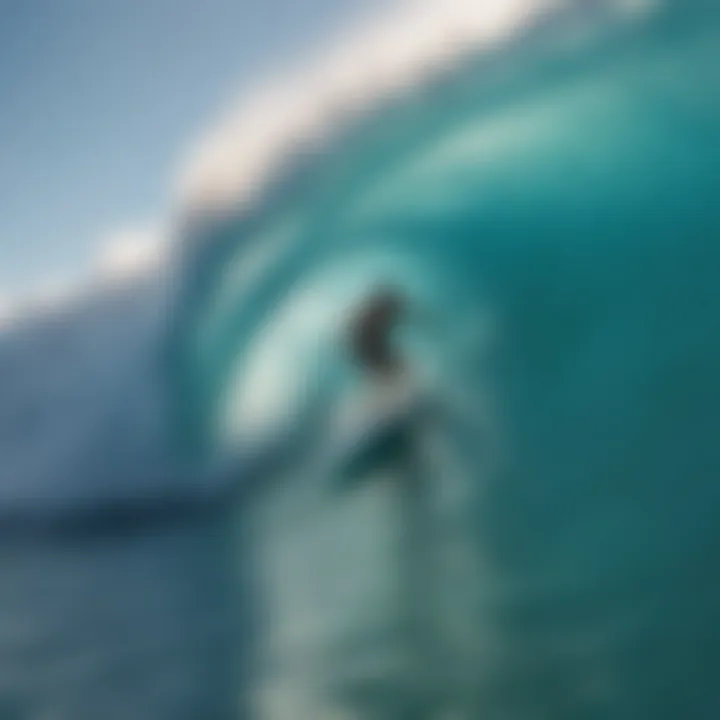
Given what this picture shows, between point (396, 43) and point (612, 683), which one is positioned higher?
point (396, 43)

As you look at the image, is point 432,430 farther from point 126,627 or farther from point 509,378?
point 126,627

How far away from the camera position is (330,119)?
1.23 meters

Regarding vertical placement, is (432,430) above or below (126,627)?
above

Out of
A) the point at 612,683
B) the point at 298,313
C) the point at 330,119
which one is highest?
the point at 330,119

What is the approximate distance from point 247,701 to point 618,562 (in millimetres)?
412

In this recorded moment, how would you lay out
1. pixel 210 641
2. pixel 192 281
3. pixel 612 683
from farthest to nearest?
pixel 192 281
pixel 210 641
pixel 612 683

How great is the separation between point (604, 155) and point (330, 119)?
32cm

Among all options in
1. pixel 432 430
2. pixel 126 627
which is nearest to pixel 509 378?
pixel 432 430

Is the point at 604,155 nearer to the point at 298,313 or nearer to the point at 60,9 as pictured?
the point at 298,313

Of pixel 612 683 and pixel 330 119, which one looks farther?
pixel 330 119

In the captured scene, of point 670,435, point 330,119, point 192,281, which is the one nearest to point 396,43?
point 330,119

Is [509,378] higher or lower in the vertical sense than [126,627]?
higher

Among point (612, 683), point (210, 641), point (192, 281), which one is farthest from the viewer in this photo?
point (192, 281)

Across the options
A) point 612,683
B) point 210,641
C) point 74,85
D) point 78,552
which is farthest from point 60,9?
point 612,683
